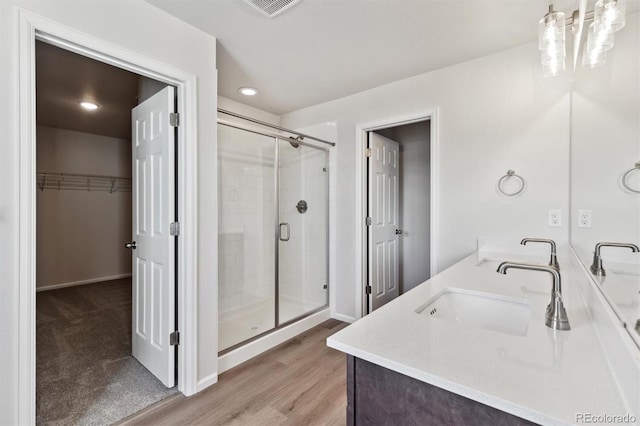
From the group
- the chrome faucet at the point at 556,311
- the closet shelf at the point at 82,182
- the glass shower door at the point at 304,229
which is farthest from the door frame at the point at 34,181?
the closet shelf at the point at 82,182

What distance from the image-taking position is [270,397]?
1.91m

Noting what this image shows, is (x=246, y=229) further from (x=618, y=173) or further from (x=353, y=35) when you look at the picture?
(x=618, y=173)

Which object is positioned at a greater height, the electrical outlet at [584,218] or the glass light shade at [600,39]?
the glass light shade at [600,39]

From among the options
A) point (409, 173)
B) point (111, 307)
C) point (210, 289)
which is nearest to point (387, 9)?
point (210, 289)

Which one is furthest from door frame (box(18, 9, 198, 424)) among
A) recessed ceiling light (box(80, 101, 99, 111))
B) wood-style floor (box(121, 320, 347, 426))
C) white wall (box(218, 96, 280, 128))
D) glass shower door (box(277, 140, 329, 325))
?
recessed ceiling light (box(80, 101, 99, 111))

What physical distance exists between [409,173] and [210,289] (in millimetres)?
2813

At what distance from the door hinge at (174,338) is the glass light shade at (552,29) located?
8.84 feet

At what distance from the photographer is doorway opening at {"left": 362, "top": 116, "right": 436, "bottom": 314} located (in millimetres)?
3150

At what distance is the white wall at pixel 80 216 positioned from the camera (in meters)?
4.39

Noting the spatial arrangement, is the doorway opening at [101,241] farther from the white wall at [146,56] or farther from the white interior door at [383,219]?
the white interior door at [383,219]

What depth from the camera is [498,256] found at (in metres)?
2.13

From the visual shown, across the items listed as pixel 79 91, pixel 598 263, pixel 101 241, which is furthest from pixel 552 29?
pixel 101 241

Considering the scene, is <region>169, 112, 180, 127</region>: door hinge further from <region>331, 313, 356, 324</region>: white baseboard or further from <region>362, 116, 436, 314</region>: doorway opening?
<region>331, 313, 356, 324</region>: white baseboard

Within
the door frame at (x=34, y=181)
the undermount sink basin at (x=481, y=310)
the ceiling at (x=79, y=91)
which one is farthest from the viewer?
the ceiling at (x=79, y=91)
